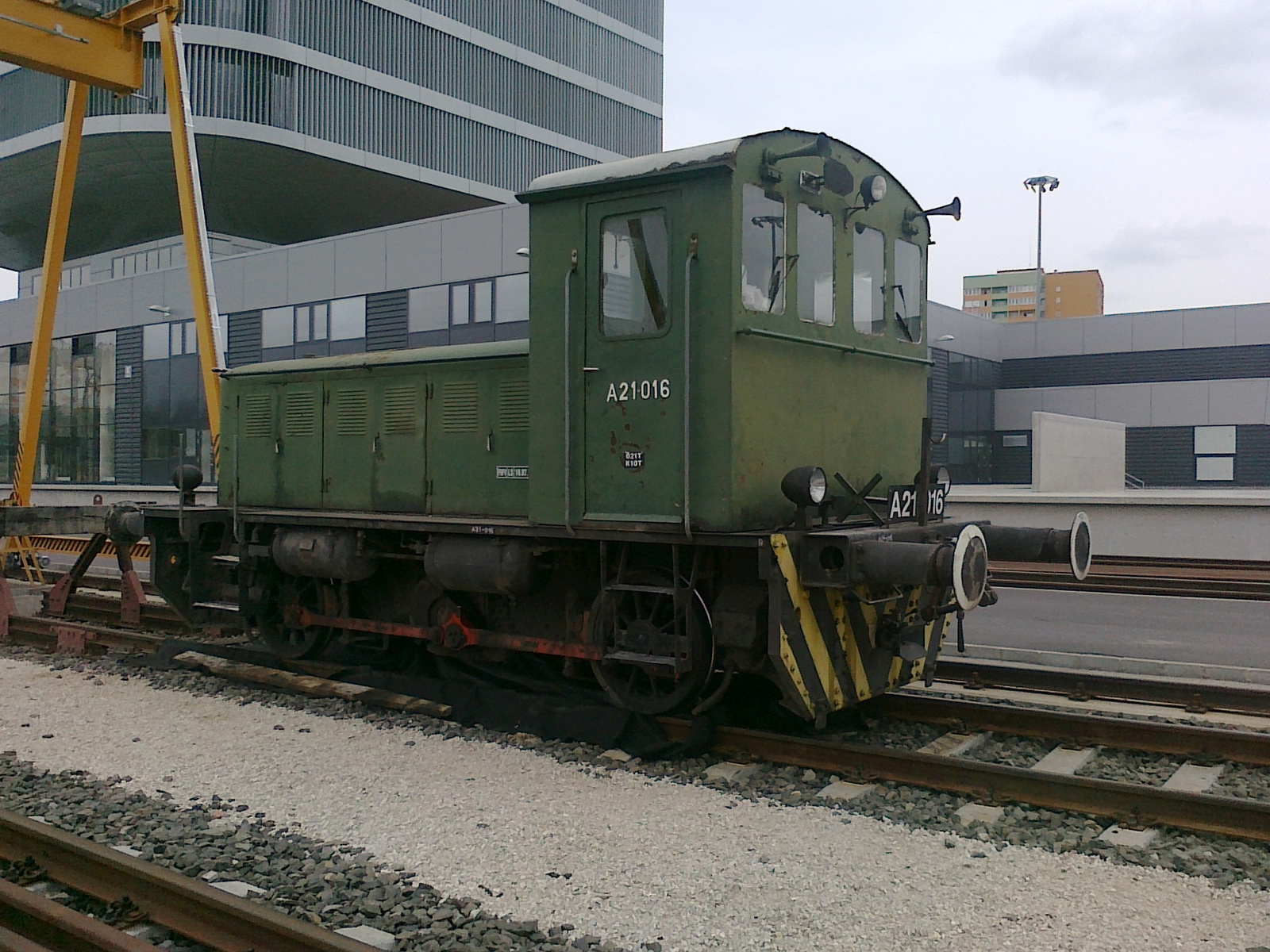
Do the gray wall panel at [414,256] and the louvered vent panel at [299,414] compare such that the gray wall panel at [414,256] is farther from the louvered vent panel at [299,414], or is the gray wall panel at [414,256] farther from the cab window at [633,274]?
the cab window at [633,274]

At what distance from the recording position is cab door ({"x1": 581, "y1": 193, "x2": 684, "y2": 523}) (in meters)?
5.94

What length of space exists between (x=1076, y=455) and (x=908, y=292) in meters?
20.0

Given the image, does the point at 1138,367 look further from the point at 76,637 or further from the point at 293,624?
the point at 76,637

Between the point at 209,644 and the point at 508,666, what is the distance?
10.4 ft

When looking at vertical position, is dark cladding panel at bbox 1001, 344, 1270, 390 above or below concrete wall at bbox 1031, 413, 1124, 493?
above

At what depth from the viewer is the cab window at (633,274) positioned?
6.01 metres

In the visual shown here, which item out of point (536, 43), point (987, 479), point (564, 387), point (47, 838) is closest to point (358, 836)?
point (47, 838)

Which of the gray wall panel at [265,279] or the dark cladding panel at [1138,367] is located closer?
the gray wall panel at [265,279]

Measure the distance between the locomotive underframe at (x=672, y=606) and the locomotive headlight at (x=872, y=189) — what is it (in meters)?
2.16

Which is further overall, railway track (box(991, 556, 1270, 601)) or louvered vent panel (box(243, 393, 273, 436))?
railway track (box(991, 556, 1270, 601))

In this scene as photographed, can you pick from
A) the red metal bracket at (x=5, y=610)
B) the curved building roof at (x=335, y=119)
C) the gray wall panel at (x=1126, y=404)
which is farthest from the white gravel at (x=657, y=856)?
the gray wall panel at (x=1126, y=404)

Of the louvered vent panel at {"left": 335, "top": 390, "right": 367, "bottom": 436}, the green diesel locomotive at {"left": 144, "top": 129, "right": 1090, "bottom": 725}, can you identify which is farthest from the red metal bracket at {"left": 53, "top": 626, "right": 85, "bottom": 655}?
the louvered vent panel at {"left": 335, "top": 390, "right": 367, "bottom": 436}

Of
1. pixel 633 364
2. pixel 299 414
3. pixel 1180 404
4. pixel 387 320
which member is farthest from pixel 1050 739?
pixel 1180 404

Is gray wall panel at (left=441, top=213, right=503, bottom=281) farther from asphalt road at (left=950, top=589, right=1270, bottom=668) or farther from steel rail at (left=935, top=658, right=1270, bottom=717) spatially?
steel rail at (left=935, top=658, right=1270, bottom=717)
